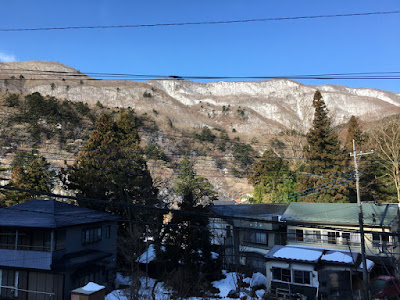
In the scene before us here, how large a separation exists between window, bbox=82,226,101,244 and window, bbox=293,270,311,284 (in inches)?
479

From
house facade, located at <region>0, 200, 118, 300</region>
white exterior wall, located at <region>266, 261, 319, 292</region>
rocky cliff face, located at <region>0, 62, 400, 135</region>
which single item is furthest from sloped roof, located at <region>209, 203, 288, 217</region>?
rocky cliff face, located at <region>0, 62, 400, 135</region>

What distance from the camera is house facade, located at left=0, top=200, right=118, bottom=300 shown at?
14.5 meters

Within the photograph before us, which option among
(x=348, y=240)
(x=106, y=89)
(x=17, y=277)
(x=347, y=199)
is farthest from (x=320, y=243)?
(x=106, y=89)

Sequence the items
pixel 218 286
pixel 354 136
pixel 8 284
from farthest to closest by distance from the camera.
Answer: pixel 354 136 → pixel 218 286 → pixel 8 284

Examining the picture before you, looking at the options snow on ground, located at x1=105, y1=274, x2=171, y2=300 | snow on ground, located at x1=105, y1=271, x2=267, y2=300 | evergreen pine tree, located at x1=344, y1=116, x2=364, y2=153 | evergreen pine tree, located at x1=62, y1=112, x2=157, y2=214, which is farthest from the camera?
evergreen pine tree, located at x1=344, y1=116, x2=364, y2=153

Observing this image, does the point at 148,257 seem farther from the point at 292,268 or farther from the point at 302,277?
the point at 302,277

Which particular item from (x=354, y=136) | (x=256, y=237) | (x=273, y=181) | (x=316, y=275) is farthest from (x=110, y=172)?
(x=354, y=136)

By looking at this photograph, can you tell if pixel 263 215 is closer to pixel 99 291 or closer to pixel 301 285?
pixel 301 285

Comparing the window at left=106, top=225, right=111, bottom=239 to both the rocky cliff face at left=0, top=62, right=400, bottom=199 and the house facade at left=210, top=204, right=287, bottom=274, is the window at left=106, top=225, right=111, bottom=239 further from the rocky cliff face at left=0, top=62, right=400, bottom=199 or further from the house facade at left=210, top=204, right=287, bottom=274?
the rocky cliff face at left=0, top=62, right=400, bottom=199

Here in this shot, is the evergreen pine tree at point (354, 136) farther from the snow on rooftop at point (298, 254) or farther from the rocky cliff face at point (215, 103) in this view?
the snow on rooftop at point (298, 254)

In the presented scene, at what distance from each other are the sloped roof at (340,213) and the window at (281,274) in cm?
586

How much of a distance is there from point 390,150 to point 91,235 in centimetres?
3053

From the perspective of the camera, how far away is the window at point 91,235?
17.0 metres

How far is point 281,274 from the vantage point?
55.4ft
